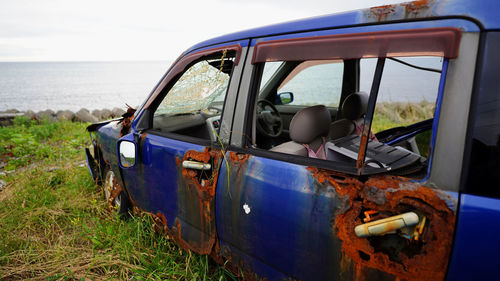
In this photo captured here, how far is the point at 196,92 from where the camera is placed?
6.79 feet

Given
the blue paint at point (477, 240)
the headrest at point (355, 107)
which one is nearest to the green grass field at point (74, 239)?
the blue paint at point (477, 240)

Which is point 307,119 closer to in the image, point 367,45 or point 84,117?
point 367,45

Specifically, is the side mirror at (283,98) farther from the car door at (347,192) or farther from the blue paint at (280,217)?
the blue paint at (280,217)

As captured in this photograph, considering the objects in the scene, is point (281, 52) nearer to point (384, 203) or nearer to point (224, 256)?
point (384, 203)

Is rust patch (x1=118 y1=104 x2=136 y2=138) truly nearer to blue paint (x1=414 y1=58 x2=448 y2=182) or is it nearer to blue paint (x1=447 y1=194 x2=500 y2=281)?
blue paint (x1=414 y1=58 x2=448 y2=182)

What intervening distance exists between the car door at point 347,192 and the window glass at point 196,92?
12.6 inches

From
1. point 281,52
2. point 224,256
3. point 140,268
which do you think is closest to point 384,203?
point 281,52

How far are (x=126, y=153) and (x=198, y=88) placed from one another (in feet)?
2.45

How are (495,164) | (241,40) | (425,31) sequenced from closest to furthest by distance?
(495,164) < (425,31) < (241,40)

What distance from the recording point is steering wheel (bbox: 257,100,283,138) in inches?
113

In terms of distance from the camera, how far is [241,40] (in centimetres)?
161

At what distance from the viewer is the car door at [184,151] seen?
1.65 m

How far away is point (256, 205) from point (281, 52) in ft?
2.46

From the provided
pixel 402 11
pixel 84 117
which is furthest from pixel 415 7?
pixel 84 117
